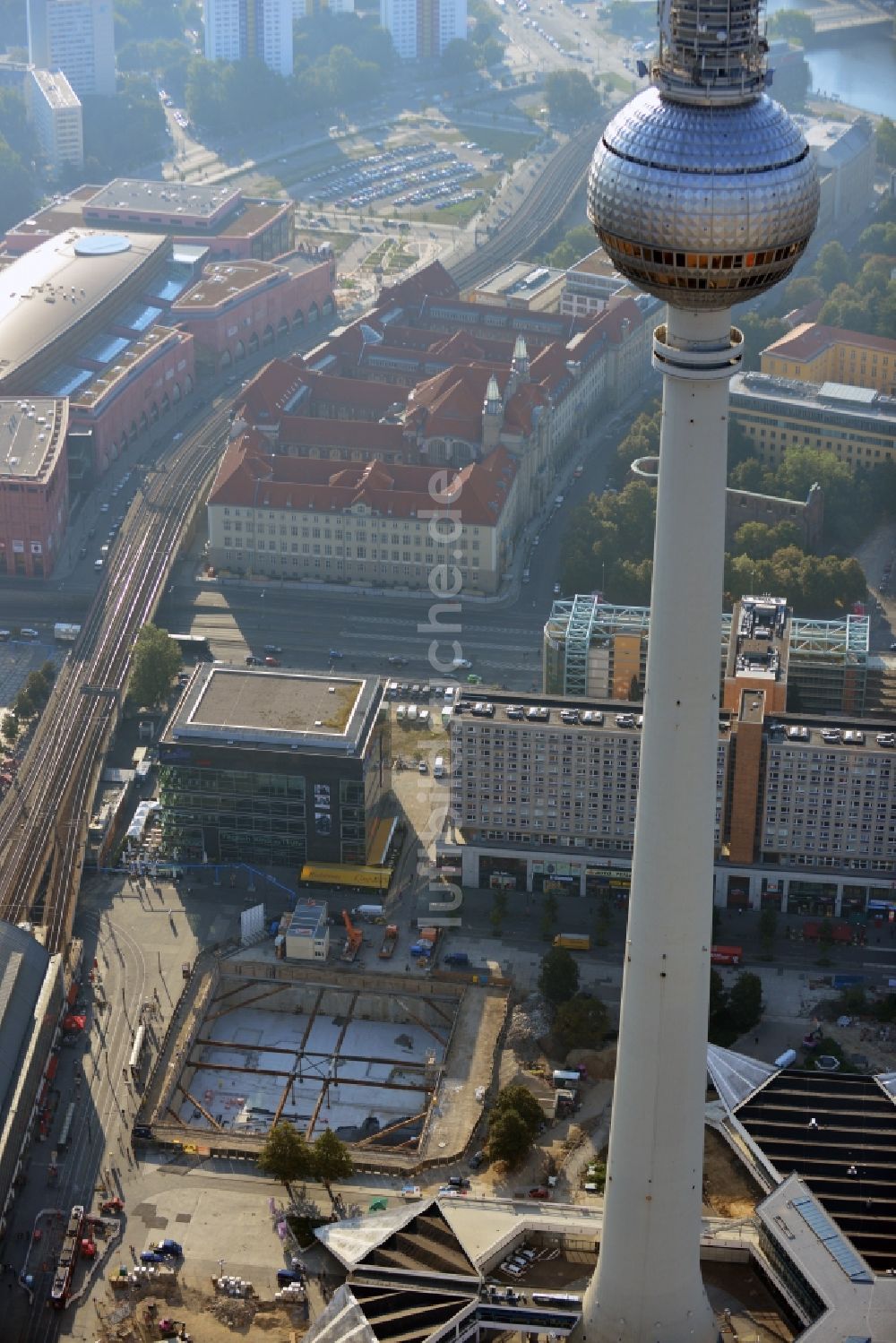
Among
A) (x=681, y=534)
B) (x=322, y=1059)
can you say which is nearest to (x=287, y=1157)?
(x=322, y=1059)

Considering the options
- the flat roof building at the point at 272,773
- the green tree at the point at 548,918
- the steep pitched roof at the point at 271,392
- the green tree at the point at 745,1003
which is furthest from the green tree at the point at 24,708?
the green tree at the point at 745,1003

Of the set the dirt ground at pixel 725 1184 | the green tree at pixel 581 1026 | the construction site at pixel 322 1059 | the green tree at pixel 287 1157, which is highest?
the green tree at pixel 287 1157

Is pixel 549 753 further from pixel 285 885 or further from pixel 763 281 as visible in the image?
pixel 763 281

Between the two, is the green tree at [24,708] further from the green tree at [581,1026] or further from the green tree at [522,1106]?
the green tree at [522,1106]

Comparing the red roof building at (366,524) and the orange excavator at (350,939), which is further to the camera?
the red roof building at (366,524)

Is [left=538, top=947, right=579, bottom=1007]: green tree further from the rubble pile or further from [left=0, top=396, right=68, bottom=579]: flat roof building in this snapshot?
[left=0, top=396, right=68, bottom=579]: flat roof building

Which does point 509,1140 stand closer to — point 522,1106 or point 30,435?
point 522,1106
